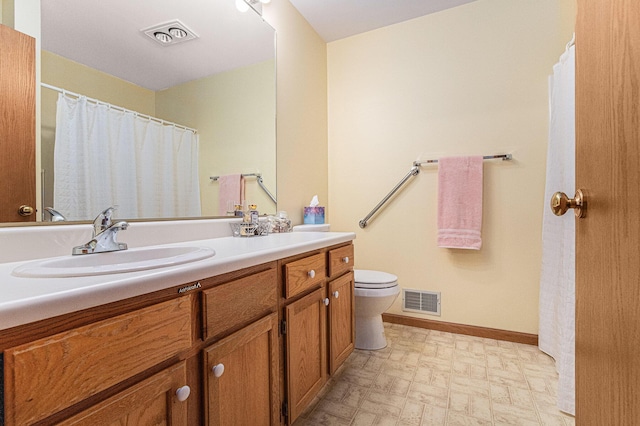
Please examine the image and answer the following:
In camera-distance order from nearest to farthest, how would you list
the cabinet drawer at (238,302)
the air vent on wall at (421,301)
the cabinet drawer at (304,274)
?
the cabinet drawer at (238,302) < the cabinet drawer at (304,274) < the air vent on wall at (421,301)

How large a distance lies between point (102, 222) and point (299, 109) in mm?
1570

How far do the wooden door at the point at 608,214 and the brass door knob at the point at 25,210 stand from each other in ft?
4.55

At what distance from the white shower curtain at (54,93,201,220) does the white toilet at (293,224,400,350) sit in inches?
31.6

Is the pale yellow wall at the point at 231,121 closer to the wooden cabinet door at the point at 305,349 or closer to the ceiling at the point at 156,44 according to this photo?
the ceiling at the point at 156,44

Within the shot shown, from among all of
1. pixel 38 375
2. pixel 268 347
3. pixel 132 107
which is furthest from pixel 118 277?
pixel 132 107

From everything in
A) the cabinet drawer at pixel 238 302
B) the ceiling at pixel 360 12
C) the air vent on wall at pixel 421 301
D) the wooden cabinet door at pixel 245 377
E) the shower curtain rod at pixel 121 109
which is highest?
A: the ceiling at pixel 360 12

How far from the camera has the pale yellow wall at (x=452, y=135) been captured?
78.4 inches

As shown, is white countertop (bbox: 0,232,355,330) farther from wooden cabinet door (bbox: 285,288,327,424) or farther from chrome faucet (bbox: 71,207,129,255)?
wooden cabinet door (bbox: 285,288,327,424)


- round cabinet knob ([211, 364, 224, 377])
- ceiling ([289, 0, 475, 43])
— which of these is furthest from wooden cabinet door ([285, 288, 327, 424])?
ceiling ([289, 0, 475, 43])

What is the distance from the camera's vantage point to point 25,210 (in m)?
0.88

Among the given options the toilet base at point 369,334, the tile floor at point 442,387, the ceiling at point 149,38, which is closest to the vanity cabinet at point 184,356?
the tile floor at point 442,387

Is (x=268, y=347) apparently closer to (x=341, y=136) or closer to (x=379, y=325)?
(x=379, y=325)

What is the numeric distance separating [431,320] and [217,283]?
6.36ft

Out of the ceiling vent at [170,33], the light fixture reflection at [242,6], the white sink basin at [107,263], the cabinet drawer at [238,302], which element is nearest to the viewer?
the white sink basin at [107,263]
